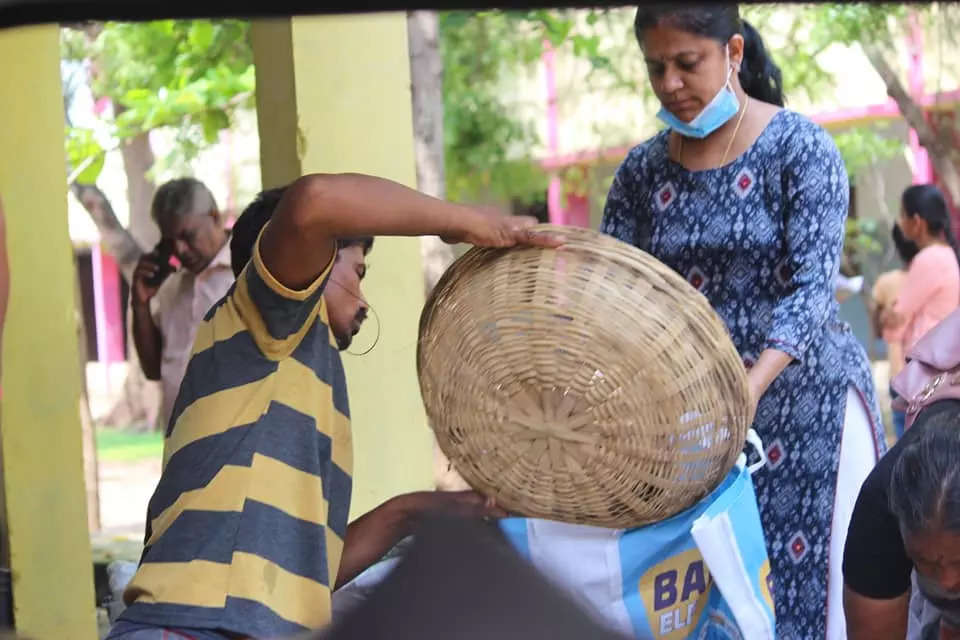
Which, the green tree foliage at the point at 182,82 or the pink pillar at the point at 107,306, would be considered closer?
the green tree foliage at the point at 182,82

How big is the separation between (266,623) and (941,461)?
46.8 inches

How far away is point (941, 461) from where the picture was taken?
237 cm

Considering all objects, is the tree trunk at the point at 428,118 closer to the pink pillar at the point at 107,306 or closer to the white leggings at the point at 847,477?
the white leggings at the point at 847,477

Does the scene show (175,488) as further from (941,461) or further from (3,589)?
(941,461)

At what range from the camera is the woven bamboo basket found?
2182mm

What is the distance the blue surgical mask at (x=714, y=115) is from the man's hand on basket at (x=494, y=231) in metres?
0.74

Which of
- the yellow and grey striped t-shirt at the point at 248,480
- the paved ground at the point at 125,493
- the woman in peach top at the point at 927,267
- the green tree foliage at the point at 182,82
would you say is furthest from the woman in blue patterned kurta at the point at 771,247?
the paved ground at the point at 125,493

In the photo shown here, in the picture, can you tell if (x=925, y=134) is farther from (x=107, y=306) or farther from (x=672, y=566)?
(x=107, y=306)

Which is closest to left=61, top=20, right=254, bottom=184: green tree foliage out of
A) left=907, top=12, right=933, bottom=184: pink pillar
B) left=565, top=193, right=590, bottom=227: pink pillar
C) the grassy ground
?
the grassy ground

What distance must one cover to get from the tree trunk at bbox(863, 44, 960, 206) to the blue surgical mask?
690 centimetres

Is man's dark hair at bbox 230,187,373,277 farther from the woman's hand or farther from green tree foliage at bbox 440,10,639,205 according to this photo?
green tree foliage at bbox 440,10,639,205

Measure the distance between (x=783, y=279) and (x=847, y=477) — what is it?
19.7 inches

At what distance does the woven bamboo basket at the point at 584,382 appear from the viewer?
85.9 inches

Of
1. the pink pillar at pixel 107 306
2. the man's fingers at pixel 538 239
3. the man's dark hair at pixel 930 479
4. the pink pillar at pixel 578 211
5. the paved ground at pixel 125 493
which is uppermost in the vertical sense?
the man's fingers at pixel 538 239
